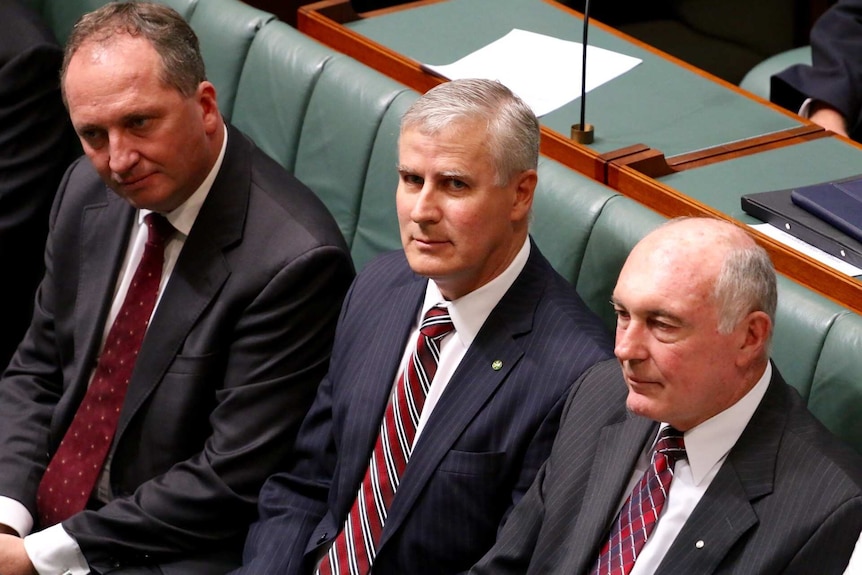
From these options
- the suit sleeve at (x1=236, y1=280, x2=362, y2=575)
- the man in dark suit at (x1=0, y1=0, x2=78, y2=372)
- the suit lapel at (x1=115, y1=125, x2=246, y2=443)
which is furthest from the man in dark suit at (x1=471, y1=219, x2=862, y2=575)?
the man in dark suit at (x1=0, y1=0, x2=78, y2=372)

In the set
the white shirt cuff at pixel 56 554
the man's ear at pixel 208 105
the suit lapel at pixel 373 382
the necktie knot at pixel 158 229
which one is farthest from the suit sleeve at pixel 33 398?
the suit lapel at pixel 373 382

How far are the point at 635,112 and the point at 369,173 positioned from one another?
524mm

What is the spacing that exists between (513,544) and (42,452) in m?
1.02

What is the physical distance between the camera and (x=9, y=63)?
2902 mm

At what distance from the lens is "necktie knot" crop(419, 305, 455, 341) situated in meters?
1.99

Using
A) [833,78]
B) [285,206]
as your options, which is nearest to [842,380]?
[285,206]

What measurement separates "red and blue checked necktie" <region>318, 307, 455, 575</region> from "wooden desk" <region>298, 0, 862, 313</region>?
471 millimetres

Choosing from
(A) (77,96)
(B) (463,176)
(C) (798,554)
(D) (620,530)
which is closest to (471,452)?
(D) (620,530)

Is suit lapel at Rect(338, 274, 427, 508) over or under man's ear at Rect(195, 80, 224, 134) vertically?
under

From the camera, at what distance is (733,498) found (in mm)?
1624

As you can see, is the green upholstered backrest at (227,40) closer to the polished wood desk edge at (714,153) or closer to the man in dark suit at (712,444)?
the polished wood desk edge at (714,153)

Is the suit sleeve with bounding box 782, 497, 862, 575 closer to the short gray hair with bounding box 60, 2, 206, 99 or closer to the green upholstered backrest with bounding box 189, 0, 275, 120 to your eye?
the short gray hair with bounding box 60, 2, 206, 99

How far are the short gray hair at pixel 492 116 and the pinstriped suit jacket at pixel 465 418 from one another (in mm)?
158

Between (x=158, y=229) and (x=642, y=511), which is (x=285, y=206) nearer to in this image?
(x=158, y=229)
